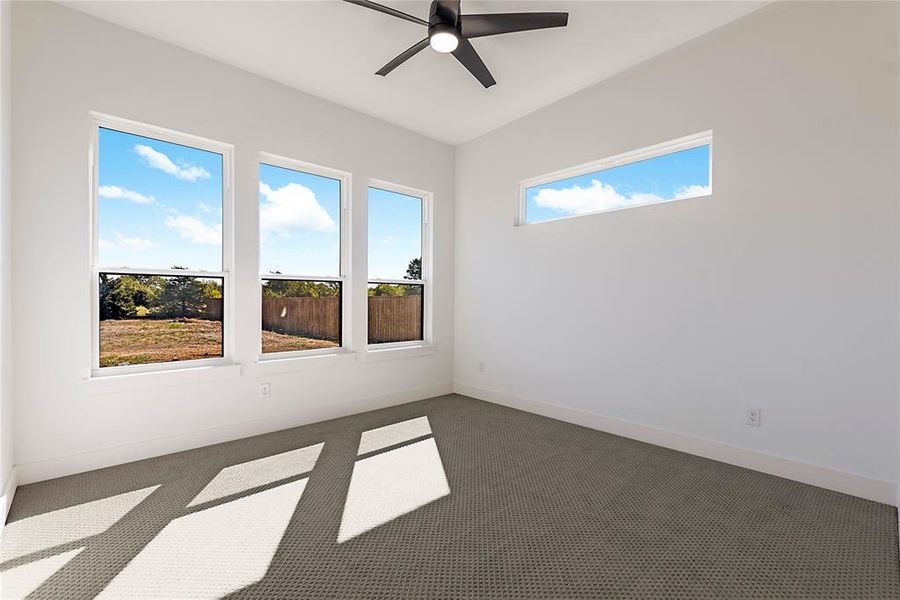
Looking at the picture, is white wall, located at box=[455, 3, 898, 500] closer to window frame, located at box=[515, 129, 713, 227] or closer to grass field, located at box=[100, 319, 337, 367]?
window frame, located at box=[515, 129, 713, 227]

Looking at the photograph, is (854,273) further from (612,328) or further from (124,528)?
(124,528)

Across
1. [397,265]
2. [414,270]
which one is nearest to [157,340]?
[397,265]

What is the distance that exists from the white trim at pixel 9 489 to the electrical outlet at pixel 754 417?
13.8ft

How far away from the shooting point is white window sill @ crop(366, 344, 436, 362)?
Answer: 13.8ft

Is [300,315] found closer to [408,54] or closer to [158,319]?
[158,319]

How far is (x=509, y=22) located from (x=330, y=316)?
281 centimetres

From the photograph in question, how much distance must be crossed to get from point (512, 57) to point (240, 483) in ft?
11.4

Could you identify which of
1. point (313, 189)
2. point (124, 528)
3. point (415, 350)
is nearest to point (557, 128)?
point (313, 189)

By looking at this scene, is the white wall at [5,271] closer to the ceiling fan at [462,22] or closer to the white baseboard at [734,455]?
the ceiling fan at [462,22]

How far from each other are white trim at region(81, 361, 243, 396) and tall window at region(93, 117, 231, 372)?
0.11m

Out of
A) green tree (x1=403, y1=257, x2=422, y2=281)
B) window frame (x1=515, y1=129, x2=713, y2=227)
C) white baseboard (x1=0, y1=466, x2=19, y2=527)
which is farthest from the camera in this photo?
green tree (x1=403, y1=257, x2=422, y2=281)

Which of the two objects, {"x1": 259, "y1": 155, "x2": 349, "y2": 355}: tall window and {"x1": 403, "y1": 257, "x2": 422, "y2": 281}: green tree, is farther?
{"x1": 403, "y1": 257, "x2": 422, "y2": 281}: green tree

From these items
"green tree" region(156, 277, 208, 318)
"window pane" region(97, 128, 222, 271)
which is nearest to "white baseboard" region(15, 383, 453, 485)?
"green tree" region(156, 277, 208, 318)

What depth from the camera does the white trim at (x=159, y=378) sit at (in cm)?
272
